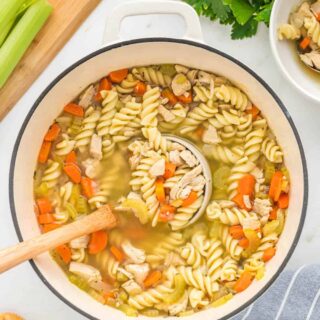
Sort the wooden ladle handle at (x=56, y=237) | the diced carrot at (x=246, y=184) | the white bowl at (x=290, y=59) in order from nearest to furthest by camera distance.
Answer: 1. the wooden ladle handle at (x=56, y=237)
2. the white bowl at (x=290, y=59)
3. the diced carrot at (x=246, y=184)

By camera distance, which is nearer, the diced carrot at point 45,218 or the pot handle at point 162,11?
the pot handle at point 162,11

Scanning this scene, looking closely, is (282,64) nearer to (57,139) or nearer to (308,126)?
(308,126)

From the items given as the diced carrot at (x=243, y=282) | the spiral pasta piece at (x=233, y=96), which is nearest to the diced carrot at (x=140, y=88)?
the spiral pasta piece at (x=233, y=96)

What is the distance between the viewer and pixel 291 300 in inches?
105

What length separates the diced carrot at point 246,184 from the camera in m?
Result: 2.57

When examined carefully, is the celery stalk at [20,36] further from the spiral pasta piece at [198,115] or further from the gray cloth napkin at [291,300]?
the gray cloth napkin at [291,300]

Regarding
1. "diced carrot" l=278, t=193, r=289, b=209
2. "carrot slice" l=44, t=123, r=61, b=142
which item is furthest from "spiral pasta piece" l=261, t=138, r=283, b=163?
"carrot slice" l=44, t=123, r=61, b=142

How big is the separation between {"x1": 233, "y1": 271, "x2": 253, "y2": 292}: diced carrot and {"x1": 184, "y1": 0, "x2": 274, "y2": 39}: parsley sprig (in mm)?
769

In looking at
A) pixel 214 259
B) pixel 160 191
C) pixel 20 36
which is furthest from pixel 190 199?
pixel 20 36

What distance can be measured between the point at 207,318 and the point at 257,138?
1.95 feet

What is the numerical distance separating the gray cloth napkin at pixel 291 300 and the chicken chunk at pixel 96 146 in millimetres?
725

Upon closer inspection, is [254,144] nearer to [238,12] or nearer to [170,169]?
[170,169]

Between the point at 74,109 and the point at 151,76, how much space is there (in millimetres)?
273

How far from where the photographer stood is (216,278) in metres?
2.59
